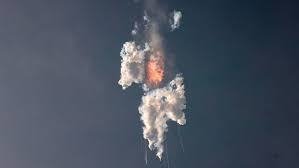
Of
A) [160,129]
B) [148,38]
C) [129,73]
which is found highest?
[148,38]

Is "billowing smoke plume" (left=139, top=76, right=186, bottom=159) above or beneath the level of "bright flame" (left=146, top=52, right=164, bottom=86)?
beneath

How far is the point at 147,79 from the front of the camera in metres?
57.4

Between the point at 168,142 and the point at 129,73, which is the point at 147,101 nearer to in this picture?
the point at 129,73

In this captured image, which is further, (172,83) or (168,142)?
(168,142)

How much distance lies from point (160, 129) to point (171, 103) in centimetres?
415

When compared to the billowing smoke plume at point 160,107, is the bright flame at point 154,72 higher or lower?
higher

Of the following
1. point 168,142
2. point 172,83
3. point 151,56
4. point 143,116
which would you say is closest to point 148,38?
point 151,56

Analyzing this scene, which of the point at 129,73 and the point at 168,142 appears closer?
the point at 129,73

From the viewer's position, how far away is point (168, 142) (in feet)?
249

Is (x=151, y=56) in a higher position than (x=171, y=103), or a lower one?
higher

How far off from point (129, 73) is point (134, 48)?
10.8 ft
